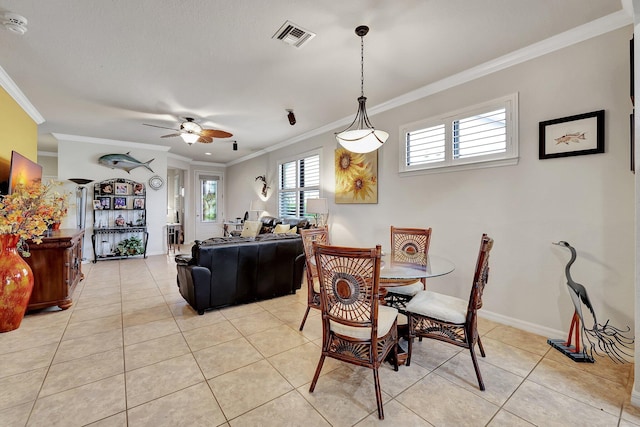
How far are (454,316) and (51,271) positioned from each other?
409cm

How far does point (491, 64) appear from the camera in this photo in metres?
2.81

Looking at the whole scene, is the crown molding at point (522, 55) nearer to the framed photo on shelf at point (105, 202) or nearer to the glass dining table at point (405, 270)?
the glass dining table at point (405, 270)

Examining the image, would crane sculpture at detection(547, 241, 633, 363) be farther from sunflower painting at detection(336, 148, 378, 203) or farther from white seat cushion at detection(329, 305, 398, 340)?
sunflower painting at detection(336, 148, 378, 203)

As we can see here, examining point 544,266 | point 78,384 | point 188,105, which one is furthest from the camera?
point 188,105

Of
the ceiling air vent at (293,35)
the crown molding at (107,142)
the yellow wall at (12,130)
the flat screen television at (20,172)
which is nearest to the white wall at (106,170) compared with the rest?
the crown molding at (107,142)

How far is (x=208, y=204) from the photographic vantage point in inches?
353

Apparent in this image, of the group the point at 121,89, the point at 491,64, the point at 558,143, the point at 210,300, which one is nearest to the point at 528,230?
the point at 558,143

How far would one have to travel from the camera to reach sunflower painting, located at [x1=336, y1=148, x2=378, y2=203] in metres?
4.09

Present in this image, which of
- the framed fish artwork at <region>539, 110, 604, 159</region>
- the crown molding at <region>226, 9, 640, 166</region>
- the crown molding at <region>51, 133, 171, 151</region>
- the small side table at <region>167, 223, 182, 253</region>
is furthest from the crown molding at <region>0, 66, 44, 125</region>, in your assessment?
the framed fish artwork at <region>539, 110, 604, 159</region>

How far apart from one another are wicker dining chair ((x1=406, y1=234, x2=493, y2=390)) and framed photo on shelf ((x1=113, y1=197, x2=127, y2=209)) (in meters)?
6.67

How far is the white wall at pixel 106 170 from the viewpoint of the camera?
18.6 ft

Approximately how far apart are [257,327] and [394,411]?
60.7 inches

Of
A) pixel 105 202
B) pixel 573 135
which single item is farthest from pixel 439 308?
pixel 105 202

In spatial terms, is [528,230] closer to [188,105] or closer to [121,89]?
[188,105]
